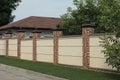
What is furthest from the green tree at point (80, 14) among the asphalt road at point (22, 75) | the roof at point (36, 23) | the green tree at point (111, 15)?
the green tree at point (111, 15)

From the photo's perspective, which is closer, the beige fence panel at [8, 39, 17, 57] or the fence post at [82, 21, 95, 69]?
the fence post at [82, 21, 95, 69]

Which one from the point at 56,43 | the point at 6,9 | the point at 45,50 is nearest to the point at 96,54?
the point at 56,43

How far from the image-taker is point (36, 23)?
53969 mm

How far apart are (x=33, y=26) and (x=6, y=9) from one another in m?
17.1

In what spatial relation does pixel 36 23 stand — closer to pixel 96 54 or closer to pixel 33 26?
pixel 33 26

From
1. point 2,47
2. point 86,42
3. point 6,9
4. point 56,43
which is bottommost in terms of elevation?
point 2,47

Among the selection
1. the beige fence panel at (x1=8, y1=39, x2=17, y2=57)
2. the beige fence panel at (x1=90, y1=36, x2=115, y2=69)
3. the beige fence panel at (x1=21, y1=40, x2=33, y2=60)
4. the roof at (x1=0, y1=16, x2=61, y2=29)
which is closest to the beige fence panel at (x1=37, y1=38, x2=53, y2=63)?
the beige fence panel at (x1=21, y1=40, x2=33, y2=60)

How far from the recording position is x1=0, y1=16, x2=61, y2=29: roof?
5221 centimetres

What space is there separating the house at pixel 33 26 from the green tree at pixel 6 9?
1102 centimetres

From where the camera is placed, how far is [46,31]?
52.3m

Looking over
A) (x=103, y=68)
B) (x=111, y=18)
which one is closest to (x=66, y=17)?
(x=103, y=68)

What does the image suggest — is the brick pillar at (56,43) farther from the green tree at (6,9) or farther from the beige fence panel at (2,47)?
the green tree at (6,9)

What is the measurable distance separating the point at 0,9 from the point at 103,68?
47.7m

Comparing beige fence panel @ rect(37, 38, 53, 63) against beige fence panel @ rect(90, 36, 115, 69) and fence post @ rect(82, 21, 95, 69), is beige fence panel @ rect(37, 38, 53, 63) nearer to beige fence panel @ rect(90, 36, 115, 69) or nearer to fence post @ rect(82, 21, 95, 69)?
fence post @ rect(82, 21, 95, 69)
